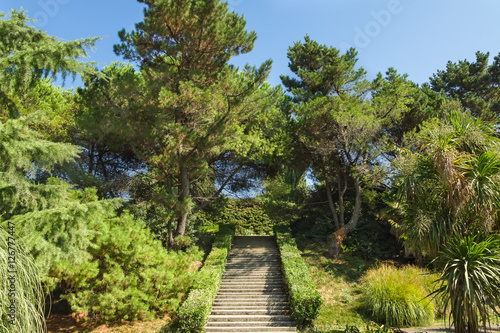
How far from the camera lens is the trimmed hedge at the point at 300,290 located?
9412 mm

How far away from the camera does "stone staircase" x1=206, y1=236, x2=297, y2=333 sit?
9.62 meters

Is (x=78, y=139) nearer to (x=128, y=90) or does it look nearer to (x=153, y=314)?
(x=128, y=90)

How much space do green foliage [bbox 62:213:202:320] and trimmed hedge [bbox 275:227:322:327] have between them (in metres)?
3.74

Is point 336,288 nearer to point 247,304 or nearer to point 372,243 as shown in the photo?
point 247,304

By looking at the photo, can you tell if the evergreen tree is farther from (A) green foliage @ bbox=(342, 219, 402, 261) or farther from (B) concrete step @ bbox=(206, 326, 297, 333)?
(B) concrete step @ bbox=(206, 326, 297, 333)

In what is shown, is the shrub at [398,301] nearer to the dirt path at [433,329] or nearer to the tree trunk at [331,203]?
the dirt path at [433,329]

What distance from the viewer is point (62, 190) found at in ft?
21.2

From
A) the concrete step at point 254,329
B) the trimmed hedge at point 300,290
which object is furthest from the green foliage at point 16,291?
the trimmed hedge at point 300,290

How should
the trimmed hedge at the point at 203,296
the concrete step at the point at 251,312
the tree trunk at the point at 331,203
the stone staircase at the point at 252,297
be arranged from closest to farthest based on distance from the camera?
1. the trimmed hedge at the point at 203,296
2. the stone staircase at the point at 252,297
3. the concrete step at the point at 251,312
4. the tree trunk at the point at 331,203

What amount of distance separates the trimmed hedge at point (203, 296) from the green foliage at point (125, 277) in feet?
1.66

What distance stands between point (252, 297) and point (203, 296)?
239 cm

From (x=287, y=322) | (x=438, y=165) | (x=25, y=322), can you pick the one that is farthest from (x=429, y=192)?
(x=25, y=322)

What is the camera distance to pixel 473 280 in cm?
541

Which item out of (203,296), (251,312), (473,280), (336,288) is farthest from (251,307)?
(473,280)
